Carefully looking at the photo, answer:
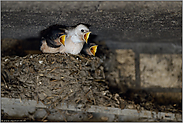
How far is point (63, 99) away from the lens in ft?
6.73

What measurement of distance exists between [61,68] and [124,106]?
2.96 ft

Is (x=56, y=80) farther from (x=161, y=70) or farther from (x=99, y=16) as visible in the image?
(x=161, y=70)

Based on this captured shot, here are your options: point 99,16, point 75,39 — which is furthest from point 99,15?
point 75,39

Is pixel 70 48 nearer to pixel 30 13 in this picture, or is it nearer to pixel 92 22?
pixel 92 22

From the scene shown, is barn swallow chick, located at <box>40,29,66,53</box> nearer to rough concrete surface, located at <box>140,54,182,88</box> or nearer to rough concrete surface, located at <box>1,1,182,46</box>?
rough concrete surface, located at <box>1,1,182,46</box>

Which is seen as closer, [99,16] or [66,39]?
[99,16]

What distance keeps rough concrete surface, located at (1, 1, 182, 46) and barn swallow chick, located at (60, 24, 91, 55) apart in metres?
0.08

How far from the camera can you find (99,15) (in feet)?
4.55

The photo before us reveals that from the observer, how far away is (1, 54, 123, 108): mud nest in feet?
6.25

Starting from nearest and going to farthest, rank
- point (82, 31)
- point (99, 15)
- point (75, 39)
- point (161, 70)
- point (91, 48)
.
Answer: point (99, 15) → point (82, 31) → point (75, 39) → point (91, 48) → point (161, 70)

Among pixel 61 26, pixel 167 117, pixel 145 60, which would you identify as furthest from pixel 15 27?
pixel 167 117

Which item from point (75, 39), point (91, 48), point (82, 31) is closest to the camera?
point (82, 31)

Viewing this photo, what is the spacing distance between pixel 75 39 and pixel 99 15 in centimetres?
51

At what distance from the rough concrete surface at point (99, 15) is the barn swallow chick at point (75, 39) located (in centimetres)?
8
